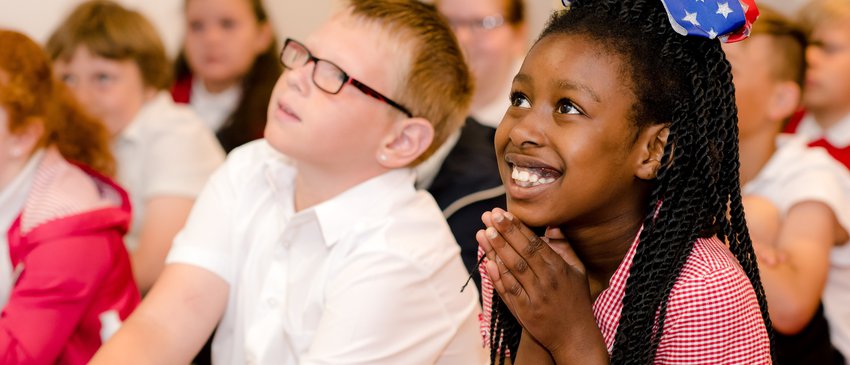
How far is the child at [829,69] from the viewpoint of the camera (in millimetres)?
2596

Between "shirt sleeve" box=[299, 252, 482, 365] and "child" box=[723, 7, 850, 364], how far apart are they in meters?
0.78

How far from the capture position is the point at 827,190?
208cm

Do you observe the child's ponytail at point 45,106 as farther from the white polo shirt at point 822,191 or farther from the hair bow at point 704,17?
the white polo shirt at point 822,191

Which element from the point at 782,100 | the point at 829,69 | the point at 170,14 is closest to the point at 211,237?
the point at 782,100

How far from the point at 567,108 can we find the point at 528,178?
0.10 metres

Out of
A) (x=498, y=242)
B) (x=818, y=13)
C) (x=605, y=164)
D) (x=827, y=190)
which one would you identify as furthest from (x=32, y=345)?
(x=818, y=13)

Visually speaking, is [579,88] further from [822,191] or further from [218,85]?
[218,85]

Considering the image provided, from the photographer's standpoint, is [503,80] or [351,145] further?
[503,80]

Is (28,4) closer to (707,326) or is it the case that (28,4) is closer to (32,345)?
(32,345)

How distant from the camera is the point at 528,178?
1177 mm

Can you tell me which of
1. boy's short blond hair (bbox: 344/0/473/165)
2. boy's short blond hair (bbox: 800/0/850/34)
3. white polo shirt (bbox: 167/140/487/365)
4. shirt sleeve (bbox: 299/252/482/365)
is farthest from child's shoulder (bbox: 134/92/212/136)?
boy's short blond hair (bbox: 800/0/850/34)

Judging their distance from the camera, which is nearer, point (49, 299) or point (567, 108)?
point (567, 108)

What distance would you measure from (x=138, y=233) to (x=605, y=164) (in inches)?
71.7

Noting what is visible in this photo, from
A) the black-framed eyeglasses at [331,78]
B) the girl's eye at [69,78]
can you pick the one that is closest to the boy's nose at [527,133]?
the black-framed eyeglasses at [331,78]
